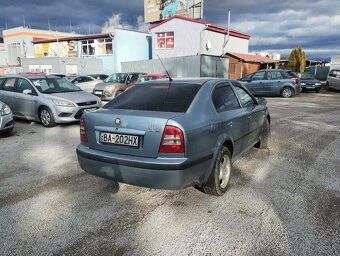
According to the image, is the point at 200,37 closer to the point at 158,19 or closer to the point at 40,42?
the point at 158,19

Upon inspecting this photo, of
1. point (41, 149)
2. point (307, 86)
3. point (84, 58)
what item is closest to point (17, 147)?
point (41, 149)

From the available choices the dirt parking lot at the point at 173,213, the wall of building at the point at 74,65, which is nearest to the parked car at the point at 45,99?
the dirt parking lot at the point at 173,213

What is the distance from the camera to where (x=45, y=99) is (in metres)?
8.12

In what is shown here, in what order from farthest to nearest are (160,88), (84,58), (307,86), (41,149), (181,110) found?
(84,58), (307,86), (41,149), (160,88), (181,110)

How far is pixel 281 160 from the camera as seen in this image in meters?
5.16

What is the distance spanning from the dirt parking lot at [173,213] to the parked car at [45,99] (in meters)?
2.99

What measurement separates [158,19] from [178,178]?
3338 cm

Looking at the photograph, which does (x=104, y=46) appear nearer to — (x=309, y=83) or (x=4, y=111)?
(x=309, y=83)

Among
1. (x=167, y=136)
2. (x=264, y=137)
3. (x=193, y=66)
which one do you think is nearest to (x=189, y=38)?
(x=193, y=66)

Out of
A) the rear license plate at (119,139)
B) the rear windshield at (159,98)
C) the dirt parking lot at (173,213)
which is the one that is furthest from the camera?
the rear windshield at (159,98)

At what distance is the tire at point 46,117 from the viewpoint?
812cm

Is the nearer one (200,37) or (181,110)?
(181,110)

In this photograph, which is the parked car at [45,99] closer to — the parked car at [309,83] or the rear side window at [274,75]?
the rear side window at [274,75]

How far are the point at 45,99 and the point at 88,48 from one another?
79.8 feet
